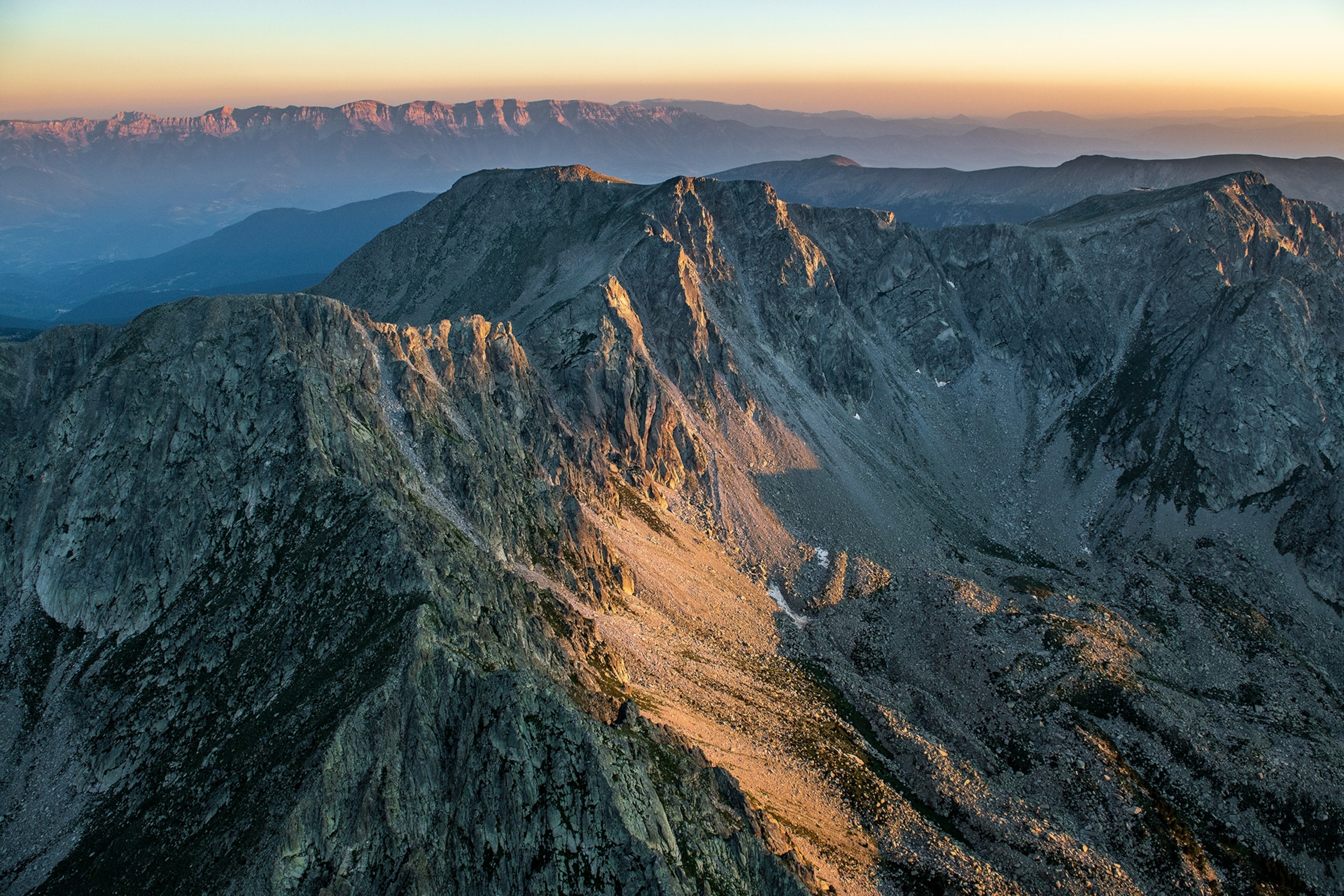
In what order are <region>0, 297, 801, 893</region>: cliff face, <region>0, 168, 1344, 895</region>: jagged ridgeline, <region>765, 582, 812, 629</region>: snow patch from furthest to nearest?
<region>765, 582, 812, 629</region>: snow patch → <region>0, 168, 1344, 895</region>: jagged ridgeline → <region>0, 297, 801, 893</region>: cliff face

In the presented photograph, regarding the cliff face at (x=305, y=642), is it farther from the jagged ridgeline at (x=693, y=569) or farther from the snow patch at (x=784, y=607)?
the snow patch at (x=784, y=607)

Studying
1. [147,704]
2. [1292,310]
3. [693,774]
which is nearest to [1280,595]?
[1292,310]

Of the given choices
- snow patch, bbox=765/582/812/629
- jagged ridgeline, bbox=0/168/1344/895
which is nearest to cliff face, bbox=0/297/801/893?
jagged ridgeline, bbox=0/168/1344/895

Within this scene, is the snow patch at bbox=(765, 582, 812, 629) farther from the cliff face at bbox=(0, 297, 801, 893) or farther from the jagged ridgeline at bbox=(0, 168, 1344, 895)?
the cliff face at bbox=(0, 297, 801, 893)

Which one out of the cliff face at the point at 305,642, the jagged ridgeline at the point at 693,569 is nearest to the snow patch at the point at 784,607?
the jagged ridgeline at the point at 693,569

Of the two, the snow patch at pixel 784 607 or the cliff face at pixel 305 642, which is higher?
the cliff face at pixel 305 642

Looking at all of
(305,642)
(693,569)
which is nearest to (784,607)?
(693,569)

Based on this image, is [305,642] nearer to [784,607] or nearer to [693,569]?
[693,569]

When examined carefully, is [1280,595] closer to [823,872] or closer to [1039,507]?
[1039,507]

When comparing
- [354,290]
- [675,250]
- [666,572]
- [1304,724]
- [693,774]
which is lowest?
[1304,724]
